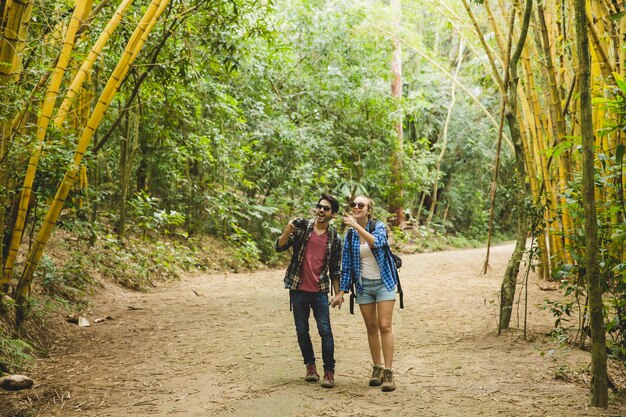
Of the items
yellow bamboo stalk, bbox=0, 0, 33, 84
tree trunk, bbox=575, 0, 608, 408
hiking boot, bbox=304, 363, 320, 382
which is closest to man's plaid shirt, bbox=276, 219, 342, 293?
hiking boot, bbox=304, 363, 320, 382

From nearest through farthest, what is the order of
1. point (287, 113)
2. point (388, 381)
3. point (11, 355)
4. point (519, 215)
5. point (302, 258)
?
point (388, 381) → point (302, 258) → point (11, 355) → point (519, 215) → point (287, 113)

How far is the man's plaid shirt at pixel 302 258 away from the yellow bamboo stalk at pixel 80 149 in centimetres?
199

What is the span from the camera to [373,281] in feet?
13.9

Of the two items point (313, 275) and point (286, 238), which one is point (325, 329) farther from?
point (286, 238)

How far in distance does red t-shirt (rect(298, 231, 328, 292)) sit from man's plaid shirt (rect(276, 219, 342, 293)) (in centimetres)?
3

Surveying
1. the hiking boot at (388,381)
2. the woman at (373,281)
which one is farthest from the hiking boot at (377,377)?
the hiking boot at (388,381)

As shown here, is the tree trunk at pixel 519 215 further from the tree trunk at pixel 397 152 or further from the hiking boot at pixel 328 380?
the tree trunk at pixel 397 152

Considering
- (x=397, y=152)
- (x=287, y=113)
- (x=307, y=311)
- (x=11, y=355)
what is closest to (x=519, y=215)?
(x=307, y=311)

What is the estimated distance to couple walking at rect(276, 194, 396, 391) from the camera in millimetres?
4215

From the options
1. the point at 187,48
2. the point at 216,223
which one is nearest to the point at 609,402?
the point at 187,48

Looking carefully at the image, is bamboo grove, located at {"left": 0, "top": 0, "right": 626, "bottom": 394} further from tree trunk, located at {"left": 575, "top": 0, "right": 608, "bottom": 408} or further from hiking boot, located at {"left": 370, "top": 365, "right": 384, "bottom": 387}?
hiking boot, located at {"left": 370, "top": 365, "right": 384, "bottom": 387}

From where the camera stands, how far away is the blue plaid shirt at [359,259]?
13.9ft

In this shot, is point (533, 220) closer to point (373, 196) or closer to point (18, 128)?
point (18, 128)

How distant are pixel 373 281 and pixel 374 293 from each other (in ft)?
0.30
